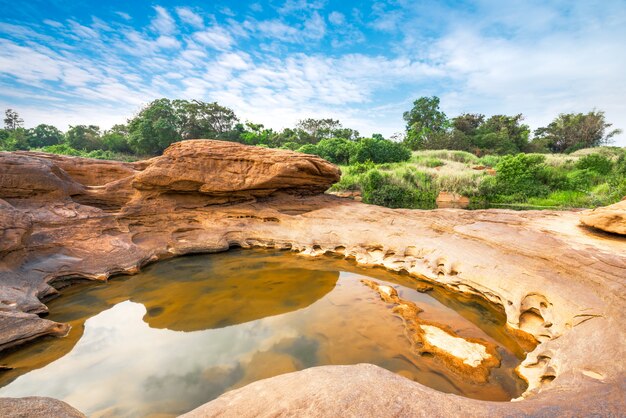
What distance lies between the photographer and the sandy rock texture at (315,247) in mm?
1986

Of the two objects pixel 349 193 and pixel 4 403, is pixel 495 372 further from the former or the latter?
pixel 349 193

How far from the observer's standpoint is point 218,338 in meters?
3.43

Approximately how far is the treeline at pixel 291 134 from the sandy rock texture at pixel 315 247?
17.8 metres

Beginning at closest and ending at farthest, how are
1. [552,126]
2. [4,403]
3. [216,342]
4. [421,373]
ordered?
[4,403] → [421,373] → [216,342] → [552,126]

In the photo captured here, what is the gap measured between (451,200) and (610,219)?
10.1 m

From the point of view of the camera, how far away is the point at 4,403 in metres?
1.85

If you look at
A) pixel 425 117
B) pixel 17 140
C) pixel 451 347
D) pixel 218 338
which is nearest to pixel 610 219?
pixel 451 347

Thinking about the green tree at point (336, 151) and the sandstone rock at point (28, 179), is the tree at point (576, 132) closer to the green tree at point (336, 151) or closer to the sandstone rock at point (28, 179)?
the green tree at point (336, 151)

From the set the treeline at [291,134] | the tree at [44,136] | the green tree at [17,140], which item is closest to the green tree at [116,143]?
the treeline at [291,134]

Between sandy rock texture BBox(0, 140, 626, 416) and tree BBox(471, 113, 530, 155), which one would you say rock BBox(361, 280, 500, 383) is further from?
tree BBox(471, 113, 530, 155)

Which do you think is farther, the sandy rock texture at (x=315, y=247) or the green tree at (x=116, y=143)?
the green tree at (x=116, y=143)

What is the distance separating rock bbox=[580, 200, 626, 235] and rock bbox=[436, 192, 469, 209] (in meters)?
8.63

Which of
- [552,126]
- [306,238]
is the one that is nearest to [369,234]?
[306,238]

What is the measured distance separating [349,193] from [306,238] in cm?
929
